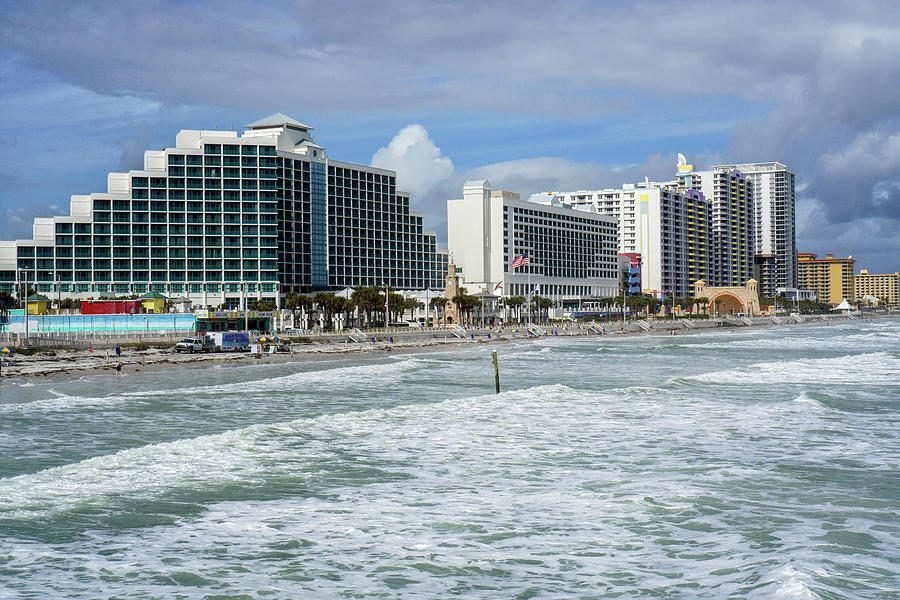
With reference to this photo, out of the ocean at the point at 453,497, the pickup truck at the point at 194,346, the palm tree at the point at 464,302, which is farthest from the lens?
the palm tree at the point at 464,302

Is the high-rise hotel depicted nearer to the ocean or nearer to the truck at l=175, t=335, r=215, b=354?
the truck at l=175, t=335, r=215, b=354

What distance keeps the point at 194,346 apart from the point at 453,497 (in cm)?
6395

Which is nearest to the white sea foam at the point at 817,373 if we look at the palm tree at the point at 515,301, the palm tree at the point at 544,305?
the palm tree at the point at 515,301

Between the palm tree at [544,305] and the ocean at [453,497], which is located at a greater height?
the palm tree at [544,305]

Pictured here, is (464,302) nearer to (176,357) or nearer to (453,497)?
(176,357)

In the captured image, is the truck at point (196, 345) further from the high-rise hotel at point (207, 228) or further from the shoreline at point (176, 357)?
the high-rise hotel at point (207, 228)

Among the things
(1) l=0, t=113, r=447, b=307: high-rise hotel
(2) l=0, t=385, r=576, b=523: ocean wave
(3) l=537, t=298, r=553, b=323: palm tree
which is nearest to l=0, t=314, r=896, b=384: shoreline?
(2) l=0, t=385, r=576, b=523: ocean wave

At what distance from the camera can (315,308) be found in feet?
463

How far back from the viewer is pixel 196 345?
82438 millimetres

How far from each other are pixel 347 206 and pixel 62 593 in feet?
519

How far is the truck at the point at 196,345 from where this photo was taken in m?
81.4

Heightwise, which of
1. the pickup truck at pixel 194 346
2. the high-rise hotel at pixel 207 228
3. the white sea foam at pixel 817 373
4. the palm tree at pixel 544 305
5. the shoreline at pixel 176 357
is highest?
the high-rise hotel at pixel 207 228

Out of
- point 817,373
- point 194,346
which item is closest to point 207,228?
point 194,346

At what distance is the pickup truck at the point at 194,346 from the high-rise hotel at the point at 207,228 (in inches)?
2121
